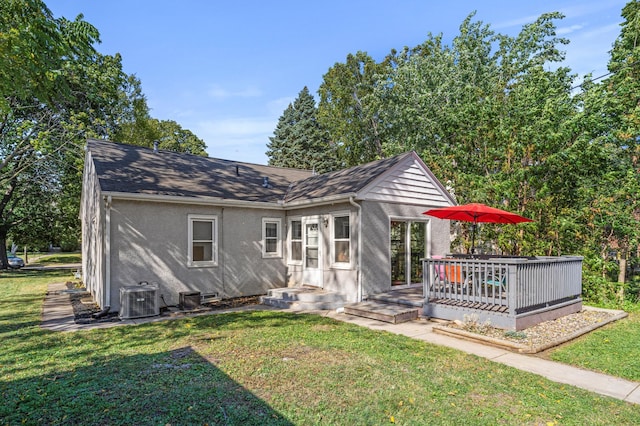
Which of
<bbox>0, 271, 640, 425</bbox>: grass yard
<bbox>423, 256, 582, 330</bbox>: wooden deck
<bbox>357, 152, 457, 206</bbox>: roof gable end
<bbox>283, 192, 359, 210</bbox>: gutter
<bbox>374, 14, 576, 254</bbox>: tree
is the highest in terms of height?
<bbox>374, 14, 576, 254</bbox>: tree

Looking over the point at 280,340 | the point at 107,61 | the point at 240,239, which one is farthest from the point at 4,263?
the point at 280,340

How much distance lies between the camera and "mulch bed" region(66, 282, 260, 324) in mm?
8320

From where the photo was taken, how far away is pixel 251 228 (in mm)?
11414

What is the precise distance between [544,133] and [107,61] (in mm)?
21024

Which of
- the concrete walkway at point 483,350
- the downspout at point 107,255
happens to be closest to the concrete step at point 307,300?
the concrete walkway at point 483,350

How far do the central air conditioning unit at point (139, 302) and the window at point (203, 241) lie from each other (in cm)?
160

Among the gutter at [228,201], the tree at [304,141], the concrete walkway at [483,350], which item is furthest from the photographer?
the tree at [304,141]

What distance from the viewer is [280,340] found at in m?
6.44

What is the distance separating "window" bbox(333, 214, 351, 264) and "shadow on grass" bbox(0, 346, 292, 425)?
5.57 meters

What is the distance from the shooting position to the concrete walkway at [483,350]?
4637 millimetres

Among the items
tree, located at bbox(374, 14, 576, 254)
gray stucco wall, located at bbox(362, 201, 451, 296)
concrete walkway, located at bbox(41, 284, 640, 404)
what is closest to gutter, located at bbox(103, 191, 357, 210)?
gray stucco wall, located at bbox(362, 201, 451, 296)

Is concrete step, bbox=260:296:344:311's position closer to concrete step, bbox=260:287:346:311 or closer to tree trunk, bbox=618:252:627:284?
concrete step, bbox=260:287:346:311

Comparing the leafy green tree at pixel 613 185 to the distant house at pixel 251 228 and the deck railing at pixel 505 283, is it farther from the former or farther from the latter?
the distant house at pixel 251 228

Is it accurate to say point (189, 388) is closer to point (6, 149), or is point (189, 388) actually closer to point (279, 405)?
point (279, 405)
